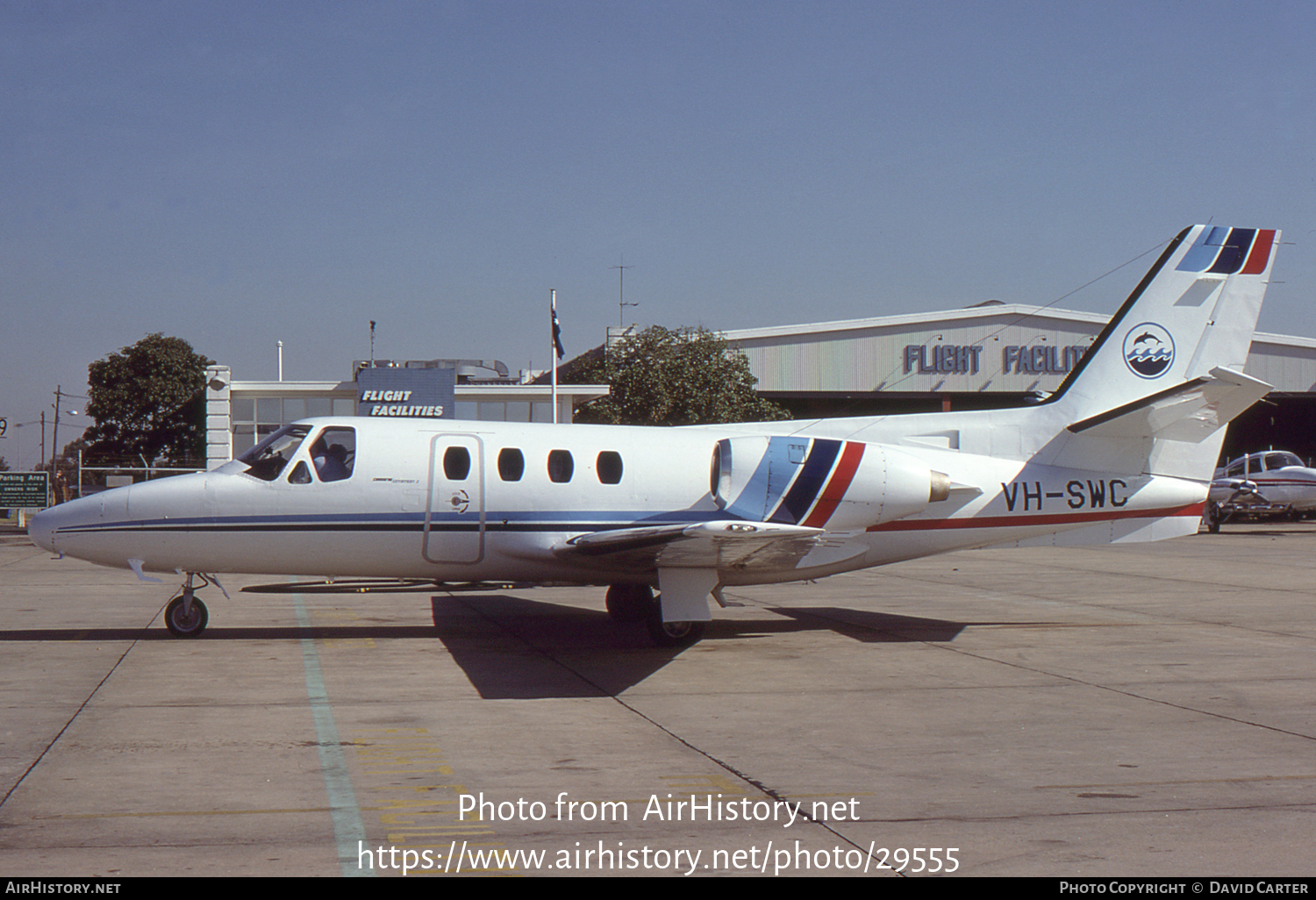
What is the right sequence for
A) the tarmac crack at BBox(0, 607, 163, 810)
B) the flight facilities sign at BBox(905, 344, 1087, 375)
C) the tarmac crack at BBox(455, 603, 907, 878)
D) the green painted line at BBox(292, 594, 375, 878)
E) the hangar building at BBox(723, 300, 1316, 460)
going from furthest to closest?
the flight facilities sign at BBox(905, 344, 1087, 375) < the hangar building at BBox(723, 300, 1316, 460) < the tarmac crack at BBox(0, 607, 163, 810) < the tarmac crack at BBox(455, 603, 907, 878) < the green painted line at BBox(292, 594, 375, 878)

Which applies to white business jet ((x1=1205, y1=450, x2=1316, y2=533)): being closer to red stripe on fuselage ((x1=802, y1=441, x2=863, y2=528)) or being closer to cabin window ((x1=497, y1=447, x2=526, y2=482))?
red stripe on fuselage ((x1=802, y1=441, x2=863, y2=528))

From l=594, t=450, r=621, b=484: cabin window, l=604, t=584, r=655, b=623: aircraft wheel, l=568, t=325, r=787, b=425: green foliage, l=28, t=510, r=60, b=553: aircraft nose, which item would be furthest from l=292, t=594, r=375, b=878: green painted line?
l=568, t=325, r=787, b=425: green foliage

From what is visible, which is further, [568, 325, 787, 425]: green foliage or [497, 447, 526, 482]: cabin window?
[568, 325, 787, 425]: green foliage

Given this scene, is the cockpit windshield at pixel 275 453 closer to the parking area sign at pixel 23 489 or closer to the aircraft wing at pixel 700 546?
the aircraft wing at pixel 700 546

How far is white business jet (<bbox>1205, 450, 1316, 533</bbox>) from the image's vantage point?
→ 1481 inches

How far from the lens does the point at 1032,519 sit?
1432 centimetres

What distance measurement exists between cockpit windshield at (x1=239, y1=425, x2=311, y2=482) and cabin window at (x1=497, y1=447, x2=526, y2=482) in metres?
2.23

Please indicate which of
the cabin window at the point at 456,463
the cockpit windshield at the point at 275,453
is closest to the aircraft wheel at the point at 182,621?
the cockpit windshield at the point at 275,453

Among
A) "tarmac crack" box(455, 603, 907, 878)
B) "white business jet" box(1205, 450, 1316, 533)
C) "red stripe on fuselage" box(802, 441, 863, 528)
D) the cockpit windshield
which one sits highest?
the cockpit windshield

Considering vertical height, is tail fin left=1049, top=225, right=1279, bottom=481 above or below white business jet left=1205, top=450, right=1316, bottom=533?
above

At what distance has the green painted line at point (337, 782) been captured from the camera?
572 cm

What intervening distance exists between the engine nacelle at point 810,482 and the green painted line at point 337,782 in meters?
5.04
